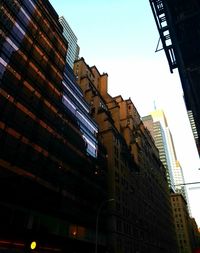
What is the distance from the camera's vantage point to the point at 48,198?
34.0 meters

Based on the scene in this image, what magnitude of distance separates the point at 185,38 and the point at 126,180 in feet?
178

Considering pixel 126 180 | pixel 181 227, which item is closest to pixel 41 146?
pixel 126 180

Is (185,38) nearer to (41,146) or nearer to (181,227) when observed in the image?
(41,146)

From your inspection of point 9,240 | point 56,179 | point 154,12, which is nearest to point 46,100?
point 56,179

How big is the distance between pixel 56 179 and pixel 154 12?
2829cm

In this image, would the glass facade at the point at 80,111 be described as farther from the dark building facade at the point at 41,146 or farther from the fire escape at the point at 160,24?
the fire escape at the point at 160,24

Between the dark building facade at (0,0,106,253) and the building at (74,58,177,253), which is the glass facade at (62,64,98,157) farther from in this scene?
the building at (74,58,177,253)

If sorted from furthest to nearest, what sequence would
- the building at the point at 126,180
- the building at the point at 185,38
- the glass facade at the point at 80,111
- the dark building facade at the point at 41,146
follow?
the building at the point at 126,180
the glass facade at the point at 80,111
the dark building facade at the point at 41,146
the building at the point at 185,38

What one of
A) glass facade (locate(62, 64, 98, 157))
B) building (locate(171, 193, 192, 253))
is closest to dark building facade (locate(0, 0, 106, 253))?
glass facade (locate(62, 64, 98, 157))

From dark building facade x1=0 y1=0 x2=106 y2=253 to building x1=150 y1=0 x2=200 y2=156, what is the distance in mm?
22358

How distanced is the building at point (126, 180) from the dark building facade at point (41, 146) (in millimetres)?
6890

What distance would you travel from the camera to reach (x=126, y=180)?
6462 cm

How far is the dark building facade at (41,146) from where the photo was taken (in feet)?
96.6

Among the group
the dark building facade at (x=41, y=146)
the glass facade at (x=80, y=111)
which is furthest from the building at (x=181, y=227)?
the glass facade at (x=80, y=111)
